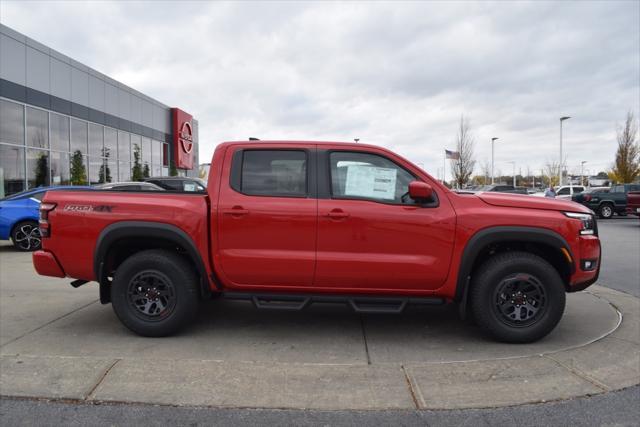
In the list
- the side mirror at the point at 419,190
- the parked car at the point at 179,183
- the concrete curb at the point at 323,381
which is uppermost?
the parked car at the point at 179,183

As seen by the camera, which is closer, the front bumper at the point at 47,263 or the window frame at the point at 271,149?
the window frame at the point at 271,149

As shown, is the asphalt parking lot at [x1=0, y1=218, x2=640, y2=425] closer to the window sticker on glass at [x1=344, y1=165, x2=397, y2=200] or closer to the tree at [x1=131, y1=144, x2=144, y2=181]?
the window sticker on glass at [x1=344, y1=165, x2=397, y2=200]

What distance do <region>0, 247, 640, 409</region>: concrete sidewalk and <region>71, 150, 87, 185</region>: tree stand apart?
59.4ft

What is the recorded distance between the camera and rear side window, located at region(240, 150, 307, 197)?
15.0 ft

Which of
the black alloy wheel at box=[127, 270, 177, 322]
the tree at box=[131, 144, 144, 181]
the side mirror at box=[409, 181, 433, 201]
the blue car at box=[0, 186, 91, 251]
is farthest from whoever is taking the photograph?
the tree at box=[131, 144, 144, 181]

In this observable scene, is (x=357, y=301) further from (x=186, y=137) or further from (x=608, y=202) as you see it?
(x=186, y=137)

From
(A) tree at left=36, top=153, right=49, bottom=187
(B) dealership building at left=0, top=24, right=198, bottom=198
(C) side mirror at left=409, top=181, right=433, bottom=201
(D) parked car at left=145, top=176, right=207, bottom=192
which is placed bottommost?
(C) side mirror at left=409, top=181, right=433, bottom=201

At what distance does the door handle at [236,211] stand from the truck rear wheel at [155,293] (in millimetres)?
675

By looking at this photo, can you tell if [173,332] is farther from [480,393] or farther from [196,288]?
[480,393]

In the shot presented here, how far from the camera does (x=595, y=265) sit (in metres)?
4.50

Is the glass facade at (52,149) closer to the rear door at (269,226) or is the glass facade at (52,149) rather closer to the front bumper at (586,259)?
the rear door at (269,226)

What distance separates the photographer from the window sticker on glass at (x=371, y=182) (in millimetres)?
4500

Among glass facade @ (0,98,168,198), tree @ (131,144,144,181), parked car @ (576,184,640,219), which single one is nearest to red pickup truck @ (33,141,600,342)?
glass facade @ (0,98,168,198)

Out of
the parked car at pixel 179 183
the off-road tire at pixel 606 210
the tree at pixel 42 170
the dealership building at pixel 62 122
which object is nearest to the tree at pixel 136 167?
the dealership building at pixel 62 122
